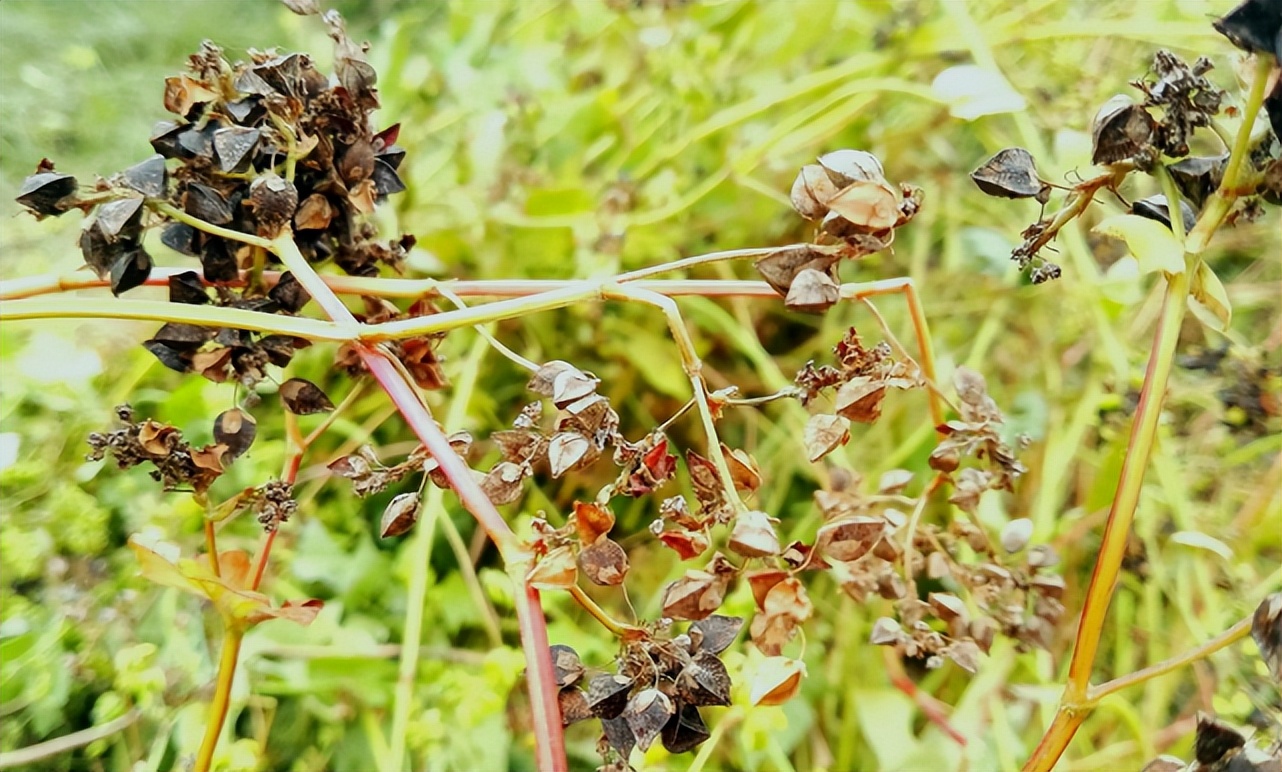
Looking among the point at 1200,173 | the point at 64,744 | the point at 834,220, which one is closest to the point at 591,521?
the point at 834,220

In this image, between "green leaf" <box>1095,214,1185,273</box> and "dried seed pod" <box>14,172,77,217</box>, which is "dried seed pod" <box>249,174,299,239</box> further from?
"green leaf" <box>1095,214,1185,273</box>

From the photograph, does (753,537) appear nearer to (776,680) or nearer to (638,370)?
(776,680)

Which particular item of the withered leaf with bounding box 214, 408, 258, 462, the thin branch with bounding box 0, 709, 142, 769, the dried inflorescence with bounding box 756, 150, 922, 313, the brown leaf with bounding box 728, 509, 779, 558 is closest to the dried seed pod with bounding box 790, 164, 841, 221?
the dried inflorescence with bounding box 756, 150, 922, 313

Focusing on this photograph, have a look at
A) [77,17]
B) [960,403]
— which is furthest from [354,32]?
[960,403]

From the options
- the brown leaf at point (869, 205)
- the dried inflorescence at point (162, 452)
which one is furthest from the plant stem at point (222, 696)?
the brown leaf at point (869, 205)

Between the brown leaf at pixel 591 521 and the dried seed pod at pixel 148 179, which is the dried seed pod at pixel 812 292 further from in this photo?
the dried seed pod at pixel 148 179

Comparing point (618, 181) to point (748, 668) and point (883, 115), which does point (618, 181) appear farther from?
point (748, 668)
